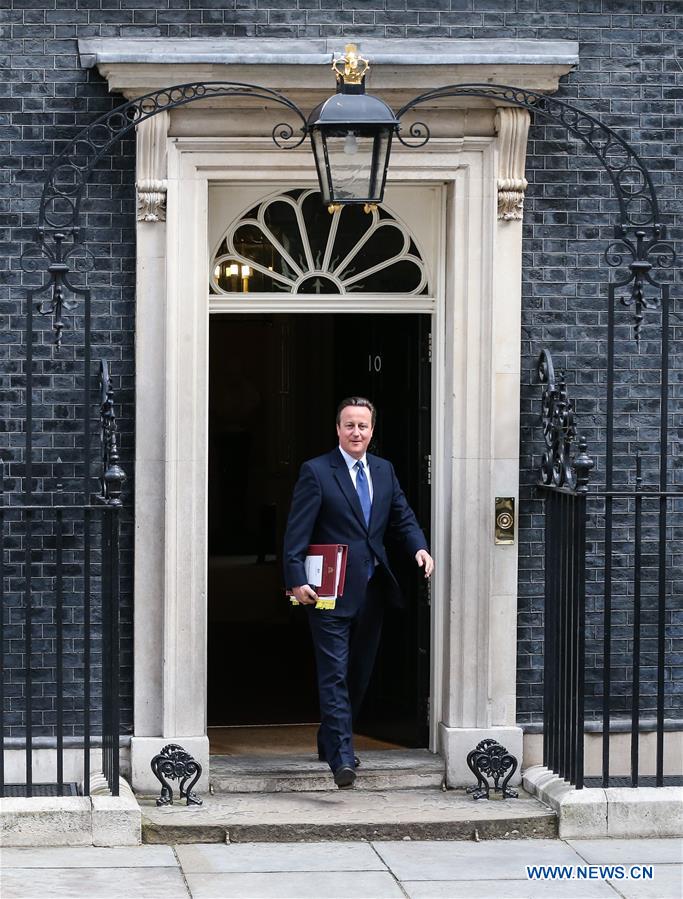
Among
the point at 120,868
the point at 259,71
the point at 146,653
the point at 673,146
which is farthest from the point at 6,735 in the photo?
the point at 673,146

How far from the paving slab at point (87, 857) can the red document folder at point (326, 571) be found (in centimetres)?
145

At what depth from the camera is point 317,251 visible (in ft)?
28.5

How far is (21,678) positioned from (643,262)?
369 centimetres

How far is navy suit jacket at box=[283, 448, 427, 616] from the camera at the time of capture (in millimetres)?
8148

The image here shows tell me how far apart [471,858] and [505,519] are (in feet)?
6.02

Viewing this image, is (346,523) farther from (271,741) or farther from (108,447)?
(271,741)

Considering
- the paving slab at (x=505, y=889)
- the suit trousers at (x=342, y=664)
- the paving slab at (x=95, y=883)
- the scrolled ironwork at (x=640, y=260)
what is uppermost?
the scrolled ironwork at (x=640, y=260)

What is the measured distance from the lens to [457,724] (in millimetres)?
8500

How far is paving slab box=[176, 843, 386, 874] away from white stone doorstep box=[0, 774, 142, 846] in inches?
6.8

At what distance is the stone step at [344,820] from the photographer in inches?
300

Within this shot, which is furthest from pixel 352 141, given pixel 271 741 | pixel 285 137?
pixel 271 741

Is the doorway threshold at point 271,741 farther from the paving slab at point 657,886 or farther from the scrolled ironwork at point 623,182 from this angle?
the scrolled ironwork at point 623,182

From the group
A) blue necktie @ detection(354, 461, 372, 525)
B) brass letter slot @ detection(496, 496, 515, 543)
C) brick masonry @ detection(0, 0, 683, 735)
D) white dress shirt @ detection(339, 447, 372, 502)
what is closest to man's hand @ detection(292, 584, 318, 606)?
blue necktie @ detection(354, 461, 372, 525)

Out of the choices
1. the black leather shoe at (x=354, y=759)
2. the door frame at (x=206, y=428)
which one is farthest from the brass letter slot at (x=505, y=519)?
the black leather shoe at (x=354, y=759)
